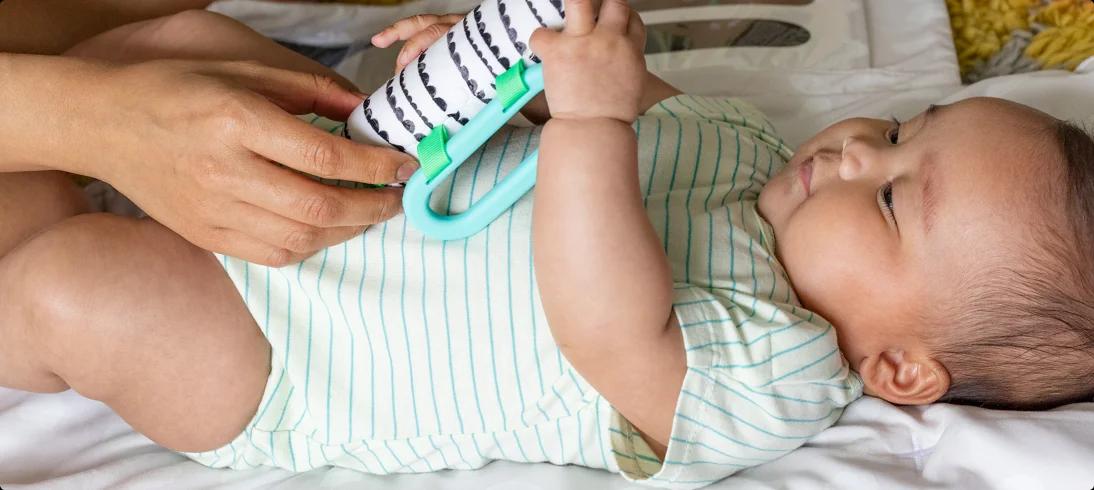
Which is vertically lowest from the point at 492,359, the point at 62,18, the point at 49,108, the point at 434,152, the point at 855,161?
the point at 492,359

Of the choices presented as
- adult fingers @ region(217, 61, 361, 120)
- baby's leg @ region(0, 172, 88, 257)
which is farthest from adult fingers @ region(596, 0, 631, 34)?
baby's leg @ region(0, 172, 88, 257)

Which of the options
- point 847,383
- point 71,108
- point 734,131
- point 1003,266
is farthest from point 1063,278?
point 71,108

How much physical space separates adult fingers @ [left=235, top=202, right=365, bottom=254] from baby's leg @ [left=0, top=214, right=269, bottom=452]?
0.13 meters

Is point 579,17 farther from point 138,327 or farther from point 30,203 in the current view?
point 30,203

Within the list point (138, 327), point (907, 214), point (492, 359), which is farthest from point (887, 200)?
point (138, 327)

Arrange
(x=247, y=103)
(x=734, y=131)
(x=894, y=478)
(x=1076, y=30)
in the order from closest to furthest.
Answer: (x=247, y=103) → (x=894, y=478) → (x=734, y=131) → (x=1076, y=30)

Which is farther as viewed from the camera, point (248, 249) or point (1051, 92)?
point (1051, 92)

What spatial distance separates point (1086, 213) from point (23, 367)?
103 cm

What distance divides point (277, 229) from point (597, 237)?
28 centimetres

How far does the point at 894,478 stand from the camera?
90 centimetres

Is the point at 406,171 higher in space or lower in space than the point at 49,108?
lower

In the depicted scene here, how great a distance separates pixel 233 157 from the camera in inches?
31.9

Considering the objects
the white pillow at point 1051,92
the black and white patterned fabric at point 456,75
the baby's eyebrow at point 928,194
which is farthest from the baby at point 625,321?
the white pillow at point 1051,92

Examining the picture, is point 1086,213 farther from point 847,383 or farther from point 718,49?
point 718,49
